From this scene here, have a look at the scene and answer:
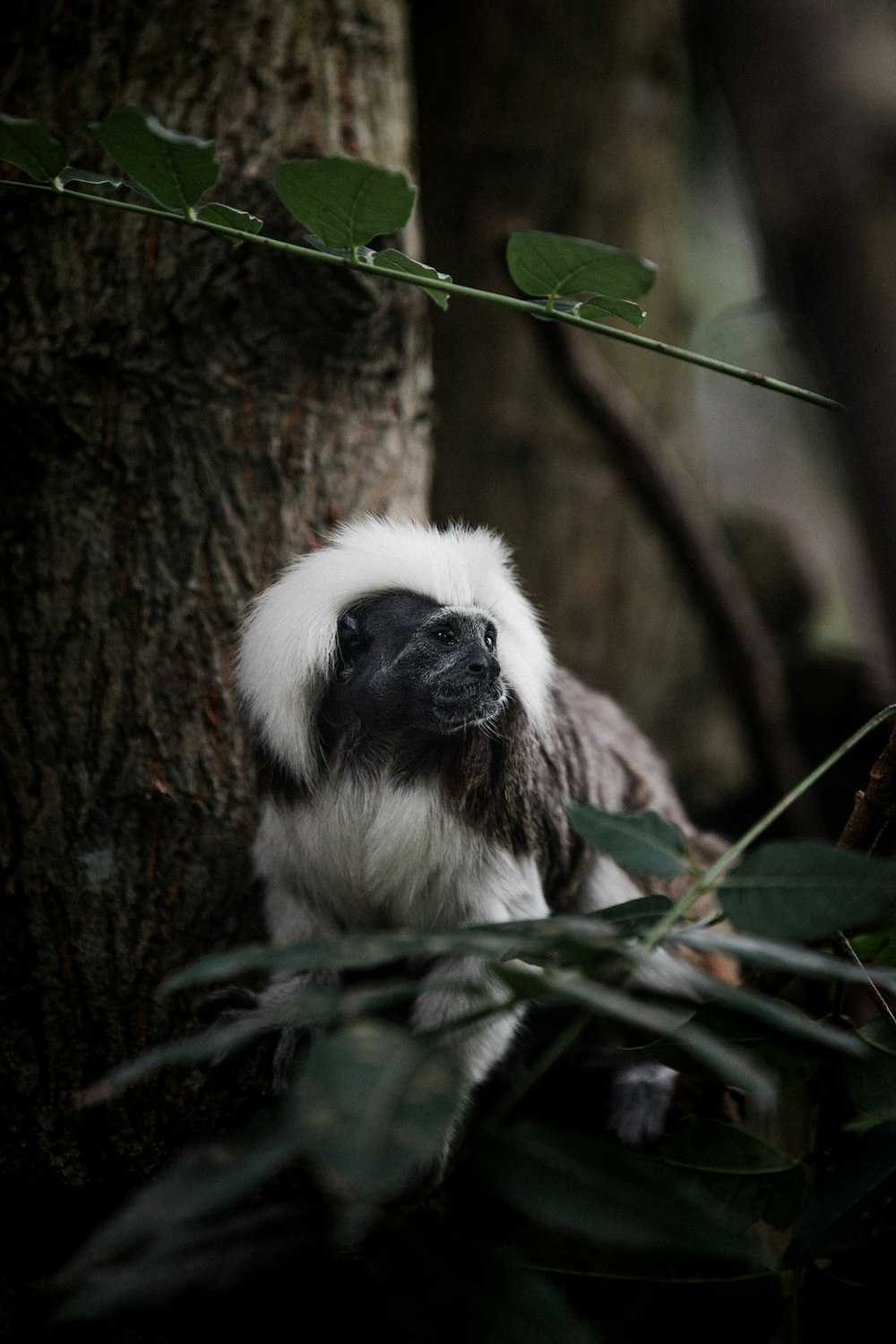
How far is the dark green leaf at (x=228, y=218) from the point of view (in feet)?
4.47

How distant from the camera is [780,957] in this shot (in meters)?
0.93

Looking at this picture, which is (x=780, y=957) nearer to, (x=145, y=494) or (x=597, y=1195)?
(x=597, y=1195)

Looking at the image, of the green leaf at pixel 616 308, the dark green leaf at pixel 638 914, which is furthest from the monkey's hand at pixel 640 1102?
the green leaf at pixel 616 308

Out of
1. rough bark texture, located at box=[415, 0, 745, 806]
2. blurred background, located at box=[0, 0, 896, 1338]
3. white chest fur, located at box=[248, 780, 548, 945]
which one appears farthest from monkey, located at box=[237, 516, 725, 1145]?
rough bark texture, located at box=[415, 0, 745, 806]

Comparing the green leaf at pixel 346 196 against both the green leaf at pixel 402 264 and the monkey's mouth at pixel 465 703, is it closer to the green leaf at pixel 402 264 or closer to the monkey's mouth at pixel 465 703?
the green leaf at pixel 402 264

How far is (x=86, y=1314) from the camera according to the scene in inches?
30.4

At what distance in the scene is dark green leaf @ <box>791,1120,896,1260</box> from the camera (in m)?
1.10

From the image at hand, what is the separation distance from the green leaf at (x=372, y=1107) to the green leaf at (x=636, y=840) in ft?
1.10

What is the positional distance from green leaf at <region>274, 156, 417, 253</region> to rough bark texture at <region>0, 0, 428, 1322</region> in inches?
40.3

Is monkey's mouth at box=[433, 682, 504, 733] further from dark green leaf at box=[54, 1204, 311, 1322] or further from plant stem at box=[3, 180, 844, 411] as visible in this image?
dark green leaf at box=[54, 1204, 311, 1322]

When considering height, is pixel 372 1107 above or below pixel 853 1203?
above

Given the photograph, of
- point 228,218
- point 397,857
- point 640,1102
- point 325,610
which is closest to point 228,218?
point 228,218

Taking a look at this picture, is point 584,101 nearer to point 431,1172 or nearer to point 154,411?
point 154,411

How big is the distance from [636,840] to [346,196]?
2.79ft
